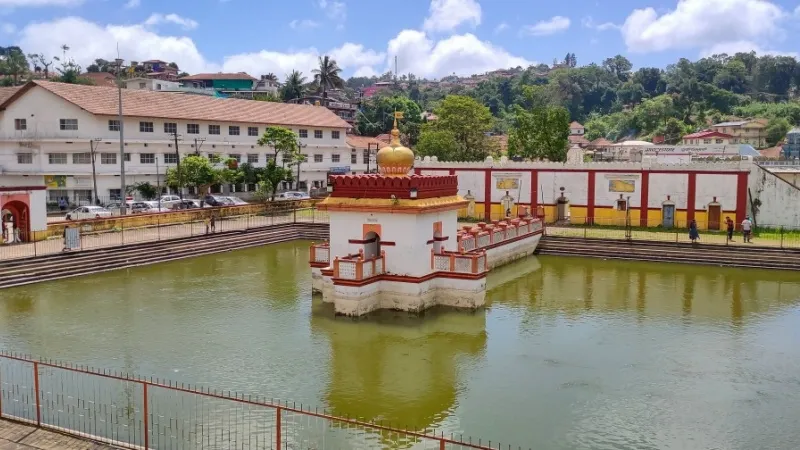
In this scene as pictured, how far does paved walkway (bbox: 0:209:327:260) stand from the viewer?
26469mm

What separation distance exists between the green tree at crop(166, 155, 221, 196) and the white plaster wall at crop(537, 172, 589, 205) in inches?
776

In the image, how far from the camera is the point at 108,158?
4300cm

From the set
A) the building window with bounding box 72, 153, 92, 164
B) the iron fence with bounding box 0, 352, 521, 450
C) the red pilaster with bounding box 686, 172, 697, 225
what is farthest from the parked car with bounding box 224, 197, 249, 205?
the iron fence with bounding box 0, 352, 521, 450

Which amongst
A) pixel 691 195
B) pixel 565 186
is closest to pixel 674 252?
pixel 691 195

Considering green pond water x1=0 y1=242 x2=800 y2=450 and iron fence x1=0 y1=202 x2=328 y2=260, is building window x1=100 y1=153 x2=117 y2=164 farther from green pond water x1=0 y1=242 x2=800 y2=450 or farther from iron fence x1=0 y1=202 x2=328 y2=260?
green pond water x1=0 y1=242 x2=800 y2=450

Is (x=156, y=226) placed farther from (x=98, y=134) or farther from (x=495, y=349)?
(x=495, y=349)

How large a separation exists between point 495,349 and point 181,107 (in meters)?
36.8

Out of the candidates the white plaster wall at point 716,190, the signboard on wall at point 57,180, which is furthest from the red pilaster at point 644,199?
the signboard on wall at point 57,180

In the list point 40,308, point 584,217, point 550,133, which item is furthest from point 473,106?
point 40,308

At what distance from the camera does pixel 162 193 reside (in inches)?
1833

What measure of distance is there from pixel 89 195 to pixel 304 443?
119 ft

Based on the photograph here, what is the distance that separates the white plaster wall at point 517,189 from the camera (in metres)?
39.8

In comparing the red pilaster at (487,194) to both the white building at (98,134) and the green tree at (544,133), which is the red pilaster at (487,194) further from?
the white building at (98,134)

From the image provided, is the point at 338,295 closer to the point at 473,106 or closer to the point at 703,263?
the point at 703,263
